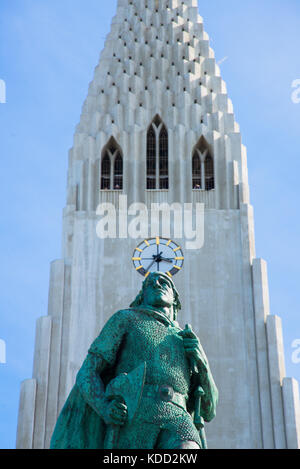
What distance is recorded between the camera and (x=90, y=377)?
42.9 feet

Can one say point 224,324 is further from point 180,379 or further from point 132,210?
point 180,379

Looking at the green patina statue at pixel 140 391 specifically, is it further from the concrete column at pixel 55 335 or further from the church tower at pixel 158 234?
the concrete column at pixel 55 335

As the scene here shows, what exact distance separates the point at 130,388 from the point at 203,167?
3998 cm

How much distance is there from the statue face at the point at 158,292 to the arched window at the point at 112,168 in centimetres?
3701

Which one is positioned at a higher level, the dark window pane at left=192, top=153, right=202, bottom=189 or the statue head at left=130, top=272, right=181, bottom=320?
the dark window pane at left=192, top=153, right=202, bottom=189

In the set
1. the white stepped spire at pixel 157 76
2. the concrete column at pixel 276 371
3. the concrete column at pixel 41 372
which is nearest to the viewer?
the concrete column at pixel 276 371

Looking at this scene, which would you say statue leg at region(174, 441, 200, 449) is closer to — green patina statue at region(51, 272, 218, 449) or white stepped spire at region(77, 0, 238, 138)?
green patina statue at region(51, 272, 218, 449)

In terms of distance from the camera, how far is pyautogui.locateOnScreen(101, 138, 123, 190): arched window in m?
51.8

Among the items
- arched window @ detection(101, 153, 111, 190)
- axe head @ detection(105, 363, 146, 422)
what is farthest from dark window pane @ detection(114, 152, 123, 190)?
axe head @ detection(105, 363, 146, 422)

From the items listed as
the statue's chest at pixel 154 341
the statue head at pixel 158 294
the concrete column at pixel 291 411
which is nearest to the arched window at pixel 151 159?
the concrete column at pixel 291 411

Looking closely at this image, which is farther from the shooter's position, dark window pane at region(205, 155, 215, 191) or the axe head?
dark window pane at region(205, 155, 215, 191)

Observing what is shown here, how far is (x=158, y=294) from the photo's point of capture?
14.3 meters

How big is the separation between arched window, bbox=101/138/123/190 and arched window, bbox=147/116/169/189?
4.82 feet

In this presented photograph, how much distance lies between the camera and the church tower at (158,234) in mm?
44281
